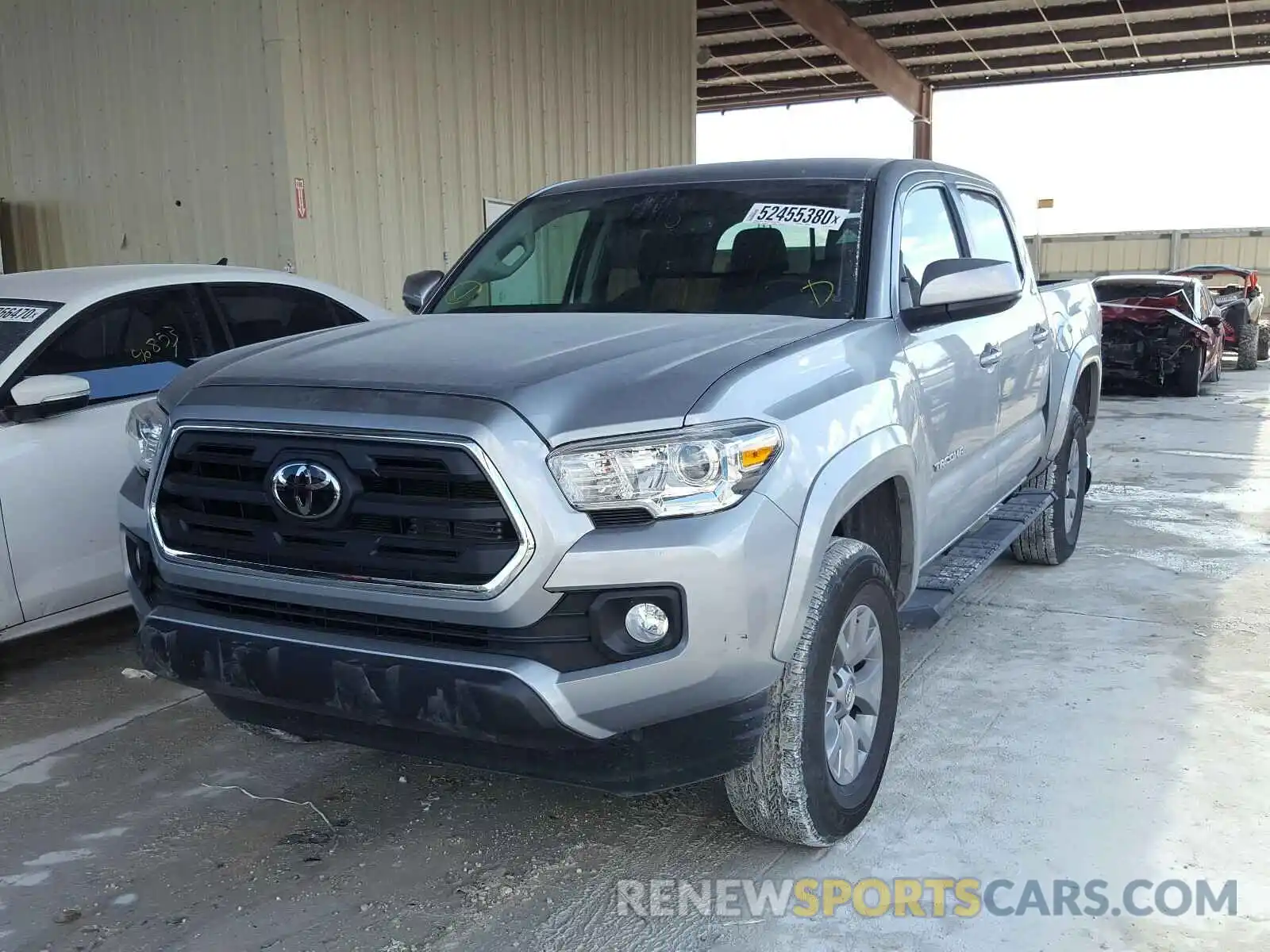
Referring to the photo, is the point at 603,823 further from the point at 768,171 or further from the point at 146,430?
the point at 768,171

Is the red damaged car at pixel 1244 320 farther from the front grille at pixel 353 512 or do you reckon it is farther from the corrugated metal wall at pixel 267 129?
the front grille at pixel 353 512

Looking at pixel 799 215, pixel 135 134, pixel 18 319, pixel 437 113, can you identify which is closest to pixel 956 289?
pixel 799 215

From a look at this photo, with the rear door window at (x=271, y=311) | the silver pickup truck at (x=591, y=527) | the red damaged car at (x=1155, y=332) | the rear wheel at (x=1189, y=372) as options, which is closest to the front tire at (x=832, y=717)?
the silver pickup truck at (x=591, y=527)

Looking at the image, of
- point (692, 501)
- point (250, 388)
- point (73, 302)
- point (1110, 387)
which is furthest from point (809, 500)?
point (1110, 387)

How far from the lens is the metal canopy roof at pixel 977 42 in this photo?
1727 centimetres

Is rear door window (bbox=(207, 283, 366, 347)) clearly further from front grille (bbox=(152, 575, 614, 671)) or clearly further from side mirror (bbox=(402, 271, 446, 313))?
front grille (bbox=(152, 575, 614, 671))

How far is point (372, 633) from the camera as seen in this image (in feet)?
8.37

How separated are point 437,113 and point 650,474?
313 inches

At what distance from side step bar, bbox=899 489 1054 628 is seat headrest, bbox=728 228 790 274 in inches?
44.1

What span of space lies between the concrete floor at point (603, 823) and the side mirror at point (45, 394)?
1.09 metres

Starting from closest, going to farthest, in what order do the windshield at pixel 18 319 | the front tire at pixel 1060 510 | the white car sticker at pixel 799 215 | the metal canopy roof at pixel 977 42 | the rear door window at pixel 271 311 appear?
the white car sticker at pixel 799 215
the windshield at pixel 18 319
the rear door window at pixel 271 311
the front tire at pixel 1060 510
the metal canopy roof at pixel 977 42

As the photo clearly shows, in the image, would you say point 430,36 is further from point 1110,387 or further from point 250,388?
point 1110,387

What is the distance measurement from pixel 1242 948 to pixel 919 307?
1.83m

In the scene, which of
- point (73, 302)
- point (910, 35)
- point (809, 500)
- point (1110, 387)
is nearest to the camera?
point (809, 500)
